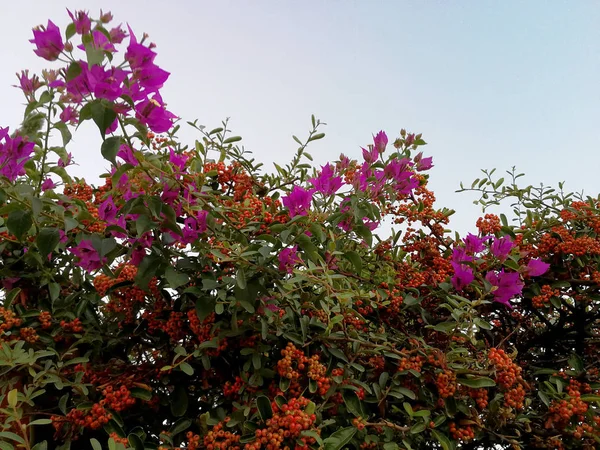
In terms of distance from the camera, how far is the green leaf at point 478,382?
136 cm

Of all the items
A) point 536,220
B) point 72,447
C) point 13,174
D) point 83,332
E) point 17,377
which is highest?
point 536,220

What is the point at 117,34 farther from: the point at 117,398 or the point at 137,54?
the point at 117,398

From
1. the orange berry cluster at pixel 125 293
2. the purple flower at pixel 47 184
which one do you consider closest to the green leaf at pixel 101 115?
the orange berry cluster at pixel 125 293

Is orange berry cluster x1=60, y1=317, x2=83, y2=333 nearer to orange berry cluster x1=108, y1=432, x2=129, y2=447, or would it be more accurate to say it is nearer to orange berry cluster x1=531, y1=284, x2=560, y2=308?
orange berry cluster x1=108, y1=432, x2=129, y2=447

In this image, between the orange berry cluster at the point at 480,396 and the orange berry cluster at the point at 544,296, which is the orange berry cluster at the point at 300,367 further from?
the orange berry cluster at the point at 544,296

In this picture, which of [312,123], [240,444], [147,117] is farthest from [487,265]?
[147,117]

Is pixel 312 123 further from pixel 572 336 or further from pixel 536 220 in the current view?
pixel 572 336

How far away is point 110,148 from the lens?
103cm

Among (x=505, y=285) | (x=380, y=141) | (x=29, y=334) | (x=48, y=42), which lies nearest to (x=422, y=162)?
(x=380, y=141)

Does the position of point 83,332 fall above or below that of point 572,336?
below

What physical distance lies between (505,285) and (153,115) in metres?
1.05

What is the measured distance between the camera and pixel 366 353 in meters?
1.48

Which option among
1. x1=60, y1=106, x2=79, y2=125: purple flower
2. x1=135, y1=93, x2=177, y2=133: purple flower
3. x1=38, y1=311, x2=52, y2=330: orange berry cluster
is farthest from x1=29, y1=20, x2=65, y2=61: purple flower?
x1=38, y1=311, x2=52, y2=330: orange berry cluster

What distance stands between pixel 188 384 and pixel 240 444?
0.31 meters
